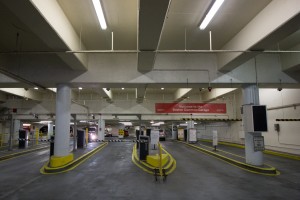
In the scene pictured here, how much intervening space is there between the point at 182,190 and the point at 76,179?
350 centimetres

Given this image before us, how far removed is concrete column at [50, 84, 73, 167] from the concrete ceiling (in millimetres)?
606

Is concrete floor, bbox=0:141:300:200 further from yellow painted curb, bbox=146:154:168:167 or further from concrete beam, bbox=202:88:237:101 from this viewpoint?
concrete beam, bbox=202:88:237:101

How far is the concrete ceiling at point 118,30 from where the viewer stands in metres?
4.78

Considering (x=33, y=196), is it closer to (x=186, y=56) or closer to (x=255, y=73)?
(x=186, y=56)

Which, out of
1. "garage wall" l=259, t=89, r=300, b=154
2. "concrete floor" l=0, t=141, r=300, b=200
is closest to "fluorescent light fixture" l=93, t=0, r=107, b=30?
"concrete floor" l=0, t=141, r=300, b=200

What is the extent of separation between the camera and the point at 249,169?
27.7 ft

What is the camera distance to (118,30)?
7.06m

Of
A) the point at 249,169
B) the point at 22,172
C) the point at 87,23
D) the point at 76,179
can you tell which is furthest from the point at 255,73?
the point at 22,172

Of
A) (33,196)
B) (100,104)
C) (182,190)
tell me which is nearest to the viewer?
(33,196)

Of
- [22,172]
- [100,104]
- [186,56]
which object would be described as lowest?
[22,172]

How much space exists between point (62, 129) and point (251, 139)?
24.6 feet

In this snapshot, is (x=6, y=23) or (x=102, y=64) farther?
(x=102, y=64)

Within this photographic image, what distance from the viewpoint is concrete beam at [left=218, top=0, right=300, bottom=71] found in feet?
15.9

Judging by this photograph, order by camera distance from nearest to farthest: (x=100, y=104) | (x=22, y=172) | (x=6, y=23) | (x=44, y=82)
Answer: (x=6, y=23) → (x=22, y=172) → (x=44, y=82) → (x=100, y=104)
